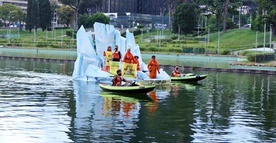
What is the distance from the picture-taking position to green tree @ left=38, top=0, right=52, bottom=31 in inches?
4690

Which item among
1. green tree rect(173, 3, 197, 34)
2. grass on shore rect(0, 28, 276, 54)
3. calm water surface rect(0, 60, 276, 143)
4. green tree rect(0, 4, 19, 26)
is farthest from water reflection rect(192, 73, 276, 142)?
green tree rect(0, 4, 19, 26)

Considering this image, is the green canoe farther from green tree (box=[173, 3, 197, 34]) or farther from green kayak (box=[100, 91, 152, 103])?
green tree (box=[173, 3, 197, 34])

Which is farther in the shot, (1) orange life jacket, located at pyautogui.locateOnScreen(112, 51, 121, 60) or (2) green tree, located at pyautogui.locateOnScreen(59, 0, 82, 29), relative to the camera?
(2) green tree, located at pyautogui.locateOnScreen(59, 0, 82, 29)

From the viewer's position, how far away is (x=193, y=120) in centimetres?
2134

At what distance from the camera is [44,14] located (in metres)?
121

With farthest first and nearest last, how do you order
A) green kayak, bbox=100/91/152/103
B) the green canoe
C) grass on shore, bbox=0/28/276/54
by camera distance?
grass on shore, bbox=0/28/276/54 → the green canoe → green kayak, bbox=100/91/152/103

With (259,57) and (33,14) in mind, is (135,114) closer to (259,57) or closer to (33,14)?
(259,57)

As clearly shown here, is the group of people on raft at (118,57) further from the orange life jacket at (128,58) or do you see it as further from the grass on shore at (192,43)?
the grass on shore at (192,43)

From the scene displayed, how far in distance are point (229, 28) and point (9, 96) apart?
83.4 metres

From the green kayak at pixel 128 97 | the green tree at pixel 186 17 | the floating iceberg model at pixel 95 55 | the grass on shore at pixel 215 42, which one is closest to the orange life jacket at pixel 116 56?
the floating iceberg model at pixel 95 55

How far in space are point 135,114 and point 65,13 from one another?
374 ft

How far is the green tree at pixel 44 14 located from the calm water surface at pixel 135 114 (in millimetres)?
85464

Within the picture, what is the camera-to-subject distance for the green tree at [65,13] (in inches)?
5269

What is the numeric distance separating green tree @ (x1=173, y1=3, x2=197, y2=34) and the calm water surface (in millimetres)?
64967
